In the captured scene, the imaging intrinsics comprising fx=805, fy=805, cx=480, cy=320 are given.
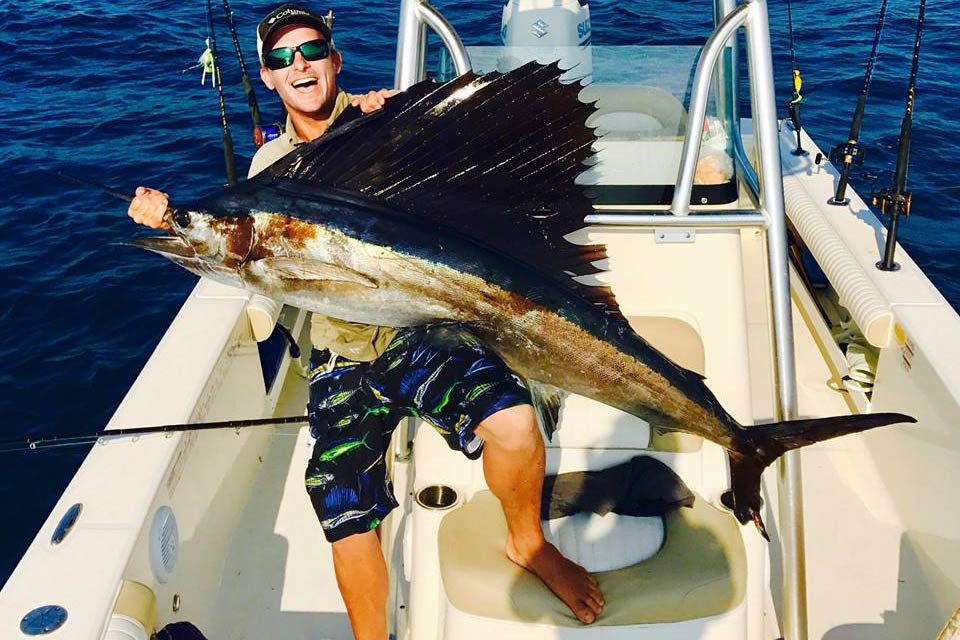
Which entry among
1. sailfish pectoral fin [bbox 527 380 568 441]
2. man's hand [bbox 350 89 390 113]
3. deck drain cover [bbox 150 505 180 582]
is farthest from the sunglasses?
deck drain cover [bbox 150 505 180 582]

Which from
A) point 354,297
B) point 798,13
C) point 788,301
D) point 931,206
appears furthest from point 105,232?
point 798,13

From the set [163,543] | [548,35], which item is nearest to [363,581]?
[163,543]

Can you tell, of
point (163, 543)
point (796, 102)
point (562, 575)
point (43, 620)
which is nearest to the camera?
point (43, 620)

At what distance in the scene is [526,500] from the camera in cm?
194

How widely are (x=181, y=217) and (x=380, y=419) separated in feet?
2.21

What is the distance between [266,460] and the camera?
9.85ft

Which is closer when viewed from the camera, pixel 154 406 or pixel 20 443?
pixel 20 443

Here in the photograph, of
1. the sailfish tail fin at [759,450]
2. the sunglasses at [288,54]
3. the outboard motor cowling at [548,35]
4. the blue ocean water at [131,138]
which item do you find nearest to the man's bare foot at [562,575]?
the sailfish tail fin at [759,450]

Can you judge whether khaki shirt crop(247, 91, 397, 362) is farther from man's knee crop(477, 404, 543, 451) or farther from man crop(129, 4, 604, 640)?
man's knee crop(477, 404, 543, 451)

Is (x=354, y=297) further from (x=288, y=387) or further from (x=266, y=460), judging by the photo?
(x=288, y=387)

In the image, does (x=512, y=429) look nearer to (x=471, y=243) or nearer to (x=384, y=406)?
(x=384, y=406)

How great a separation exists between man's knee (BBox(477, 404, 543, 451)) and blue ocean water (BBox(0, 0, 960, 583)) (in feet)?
3.31

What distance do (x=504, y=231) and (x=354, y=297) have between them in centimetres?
37

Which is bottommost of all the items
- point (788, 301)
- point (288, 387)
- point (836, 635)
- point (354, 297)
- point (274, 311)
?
point (836, 635)
